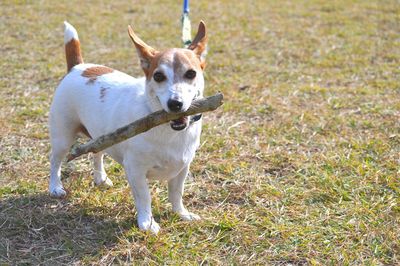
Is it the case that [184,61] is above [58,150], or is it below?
above

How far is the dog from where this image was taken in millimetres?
3291

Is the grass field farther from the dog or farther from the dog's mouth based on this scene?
the dog's mouth

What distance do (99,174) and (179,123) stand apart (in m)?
1.31

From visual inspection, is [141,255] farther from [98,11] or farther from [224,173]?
[98,11]

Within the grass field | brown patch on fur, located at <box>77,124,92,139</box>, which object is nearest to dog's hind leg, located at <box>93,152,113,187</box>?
the grass field

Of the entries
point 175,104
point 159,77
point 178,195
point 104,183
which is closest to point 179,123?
point 175,104

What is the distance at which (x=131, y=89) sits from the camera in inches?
147

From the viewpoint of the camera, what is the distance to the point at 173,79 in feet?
10.7

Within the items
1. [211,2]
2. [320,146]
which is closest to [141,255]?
[320,146]

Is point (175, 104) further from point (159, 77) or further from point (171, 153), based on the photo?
point (171, 153)

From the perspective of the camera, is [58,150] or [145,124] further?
[58,150]

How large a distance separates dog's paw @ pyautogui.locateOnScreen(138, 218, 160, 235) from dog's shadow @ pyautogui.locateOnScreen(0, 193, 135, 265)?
0.48ft

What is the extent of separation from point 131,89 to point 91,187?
983mm

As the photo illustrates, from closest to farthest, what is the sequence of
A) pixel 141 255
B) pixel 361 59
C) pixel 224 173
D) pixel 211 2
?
1. pixel 141 255
2. pixel 224 173
3. pixel 361 59
4. pixel 211 2
